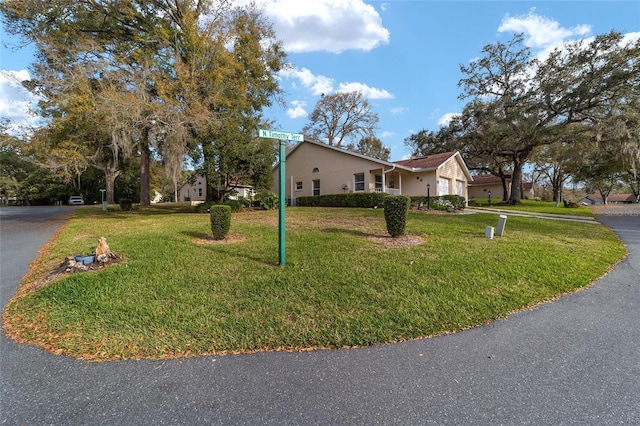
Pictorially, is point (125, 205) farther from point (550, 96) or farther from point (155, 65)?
point (550, 96)

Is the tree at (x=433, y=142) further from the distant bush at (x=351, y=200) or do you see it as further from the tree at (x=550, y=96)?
the distant bush at (x=351, y=200)

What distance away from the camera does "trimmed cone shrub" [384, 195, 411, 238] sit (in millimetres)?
6355

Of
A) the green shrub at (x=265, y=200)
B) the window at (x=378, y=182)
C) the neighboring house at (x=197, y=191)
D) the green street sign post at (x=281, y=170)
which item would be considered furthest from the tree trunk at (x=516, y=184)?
the neighboring house at (x=197, y=191)

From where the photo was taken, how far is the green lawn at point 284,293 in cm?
283

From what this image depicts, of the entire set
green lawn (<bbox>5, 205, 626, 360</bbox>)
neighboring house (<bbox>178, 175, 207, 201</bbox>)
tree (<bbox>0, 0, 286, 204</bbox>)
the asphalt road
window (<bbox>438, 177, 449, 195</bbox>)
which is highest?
tree (<bbox>0, 0, 286, 204</bbox>)

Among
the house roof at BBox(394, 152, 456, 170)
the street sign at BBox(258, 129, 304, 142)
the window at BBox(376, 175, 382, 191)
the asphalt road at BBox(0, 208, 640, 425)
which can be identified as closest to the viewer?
the asphalt road at BBox(0, 208, 640, 425)

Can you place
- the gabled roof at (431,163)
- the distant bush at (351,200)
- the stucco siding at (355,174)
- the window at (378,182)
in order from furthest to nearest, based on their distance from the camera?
the gabled roof at (431,163), the window at (378,182), the stucco siding at (355,174), the distant bush at (351,200)

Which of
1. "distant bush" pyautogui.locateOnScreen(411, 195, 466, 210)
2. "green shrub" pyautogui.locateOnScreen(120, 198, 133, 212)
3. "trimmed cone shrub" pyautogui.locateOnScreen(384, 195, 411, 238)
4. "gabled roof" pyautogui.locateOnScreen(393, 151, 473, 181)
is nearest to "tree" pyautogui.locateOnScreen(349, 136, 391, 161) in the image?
"gabled roof" pyautogui.locateOnScreen(393, 151, 473, 181)

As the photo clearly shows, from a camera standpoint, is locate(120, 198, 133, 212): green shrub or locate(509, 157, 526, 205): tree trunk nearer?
locate(120, 198, 133, 212): green shrub

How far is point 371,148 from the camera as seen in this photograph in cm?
3584

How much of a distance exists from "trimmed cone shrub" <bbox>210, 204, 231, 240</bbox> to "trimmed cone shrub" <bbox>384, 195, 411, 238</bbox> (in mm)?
3692

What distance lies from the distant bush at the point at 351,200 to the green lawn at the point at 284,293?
30.7 feet

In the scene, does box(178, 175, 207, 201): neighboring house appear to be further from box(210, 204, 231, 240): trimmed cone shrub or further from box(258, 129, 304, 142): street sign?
box(258, 129, 304, 142): street sign

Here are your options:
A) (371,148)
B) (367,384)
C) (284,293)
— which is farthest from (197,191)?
(367,384)
